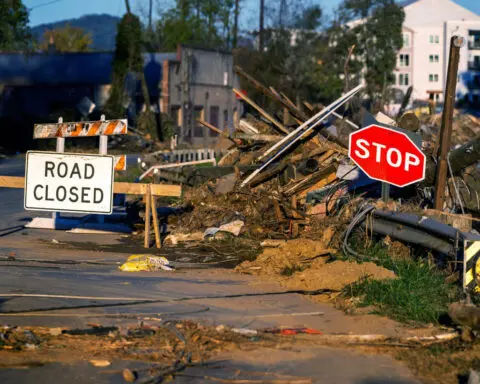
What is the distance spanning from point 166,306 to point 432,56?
98158 mm

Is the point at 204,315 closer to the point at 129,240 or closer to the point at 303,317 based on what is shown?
the point at 303,317

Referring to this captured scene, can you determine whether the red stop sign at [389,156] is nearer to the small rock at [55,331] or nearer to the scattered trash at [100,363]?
the small rock at [55,331]

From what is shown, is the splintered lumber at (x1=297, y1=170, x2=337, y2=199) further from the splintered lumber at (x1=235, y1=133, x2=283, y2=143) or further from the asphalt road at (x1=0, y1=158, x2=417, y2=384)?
the asphalt road at (x1=0, y1=158, x2=417, y2=384)

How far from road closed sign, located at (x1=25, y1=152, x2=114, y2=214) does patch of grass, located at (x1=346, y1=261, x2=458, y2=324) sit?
186 inches

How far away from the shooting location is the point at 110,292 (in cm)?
942

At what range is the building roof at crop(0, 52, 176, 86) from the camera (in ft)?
169

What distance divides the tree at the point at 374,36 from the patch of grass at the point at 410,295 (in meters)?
71.2

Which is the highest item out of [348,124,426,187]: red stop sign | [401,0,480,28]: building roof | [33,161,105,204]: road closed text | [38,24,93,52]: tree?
[401,0,480,28]: building roof

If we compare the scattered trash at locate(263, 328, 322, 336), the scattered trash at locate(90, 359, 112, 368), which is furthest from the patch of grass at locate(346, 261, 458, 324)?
the scattered trash at locate(90, 359, 112, 368)

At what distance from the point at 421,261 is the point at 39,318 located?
17.5ft

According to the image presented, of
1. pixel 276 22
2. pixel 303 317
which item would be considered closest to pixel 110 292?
pixel 303 317

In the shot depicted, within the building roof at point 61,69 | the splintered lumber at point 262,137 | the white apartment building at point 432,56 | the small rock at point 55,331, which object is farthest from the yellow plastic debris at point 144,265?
the white apartment building at point 432,56

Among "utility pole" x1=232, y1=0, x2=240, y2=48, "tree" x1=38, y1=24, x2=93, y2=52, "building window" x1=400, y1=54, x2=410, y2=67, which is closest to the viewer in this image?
"utility pole" x1=232, y1=0, x2=240, y2=48

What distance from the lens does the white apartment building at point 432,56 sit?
332 ft
